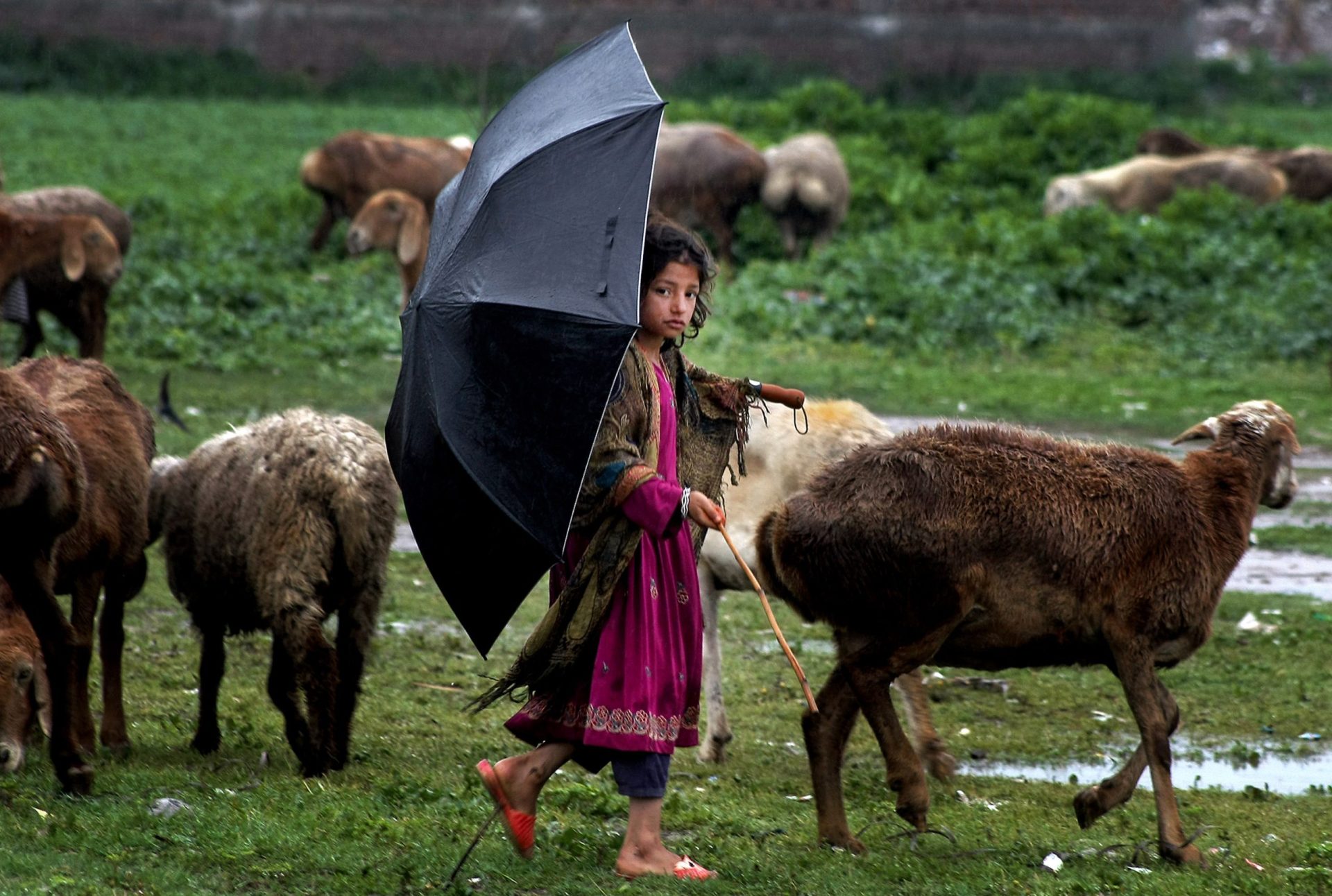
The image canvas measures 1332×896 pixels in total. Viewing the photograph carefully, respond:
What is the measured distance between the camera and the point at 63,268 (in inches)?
459

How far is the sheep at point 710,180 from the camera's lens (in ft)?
63.0

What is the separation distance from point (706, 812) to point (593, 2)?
32.2 m

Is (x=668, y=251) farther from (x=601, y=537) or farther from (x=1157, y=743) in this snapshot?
(x=1157, y=743)

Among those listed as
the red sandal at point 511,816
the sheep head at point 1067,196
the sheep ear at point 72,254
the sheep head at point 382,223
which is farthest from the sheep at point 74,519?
the sheep head at point 1067,196

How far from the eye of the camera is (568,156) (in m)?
4.47

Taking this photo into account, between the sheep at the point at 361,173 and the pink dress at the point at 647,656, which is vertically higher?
the sheep at the point at 361,173

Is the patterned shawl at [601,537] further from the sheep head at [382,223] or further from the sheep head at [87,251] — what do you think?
the sheep head at [382,223]

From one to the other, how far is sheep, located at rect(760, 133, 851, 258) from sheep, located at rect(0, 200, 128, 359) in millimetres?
8430

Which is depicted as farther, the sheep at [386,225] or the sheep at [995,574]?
the sheep at [386,225]

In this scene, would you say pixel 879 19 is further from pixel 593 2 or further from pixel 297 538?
pixel 297 538

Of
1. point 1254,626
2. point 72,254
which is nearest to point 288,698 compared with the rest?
point 1254,626

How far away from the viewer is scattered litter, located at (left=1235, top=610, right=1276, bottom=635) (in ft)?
27.1

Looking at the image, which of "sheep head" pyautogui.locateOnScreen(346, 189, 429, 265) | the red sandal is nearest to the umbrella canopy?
the red sandal

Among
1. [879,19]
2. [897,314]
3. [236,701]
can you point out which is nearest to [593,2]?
[879,19]
